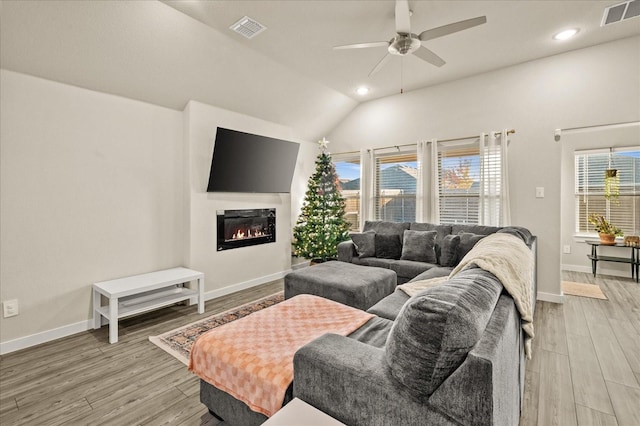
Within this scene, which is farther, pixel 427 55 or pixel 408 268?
pixel 408 268

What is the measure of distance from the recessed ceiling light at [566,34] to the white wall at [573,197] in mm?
2522

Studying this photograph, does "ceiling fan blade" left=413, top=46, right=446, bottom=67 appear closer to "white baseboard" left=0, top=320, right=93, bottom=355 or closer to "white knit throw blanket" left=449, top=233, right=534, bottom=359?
"white knit throw blanket" left=449, top=233, right=534, bottom=359

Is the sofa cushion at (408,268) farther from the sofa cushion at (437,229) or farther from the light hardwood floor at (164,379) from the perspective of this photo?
the light hardwood floor at (164,379)

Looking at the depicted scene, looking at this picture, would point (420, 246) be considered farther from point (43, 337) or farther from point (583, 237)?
point (43, 337)

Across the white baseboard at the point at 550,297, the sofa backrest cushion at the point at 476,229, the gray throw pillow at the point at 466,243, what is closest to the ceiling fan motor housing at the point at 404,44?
the gray throw pillow at the point at 466,243


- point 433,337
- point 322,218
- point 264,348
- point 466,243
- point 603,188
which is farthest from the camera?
point 603,188

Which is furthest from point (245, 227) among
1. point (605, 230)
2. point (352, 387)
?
point (605, 230)

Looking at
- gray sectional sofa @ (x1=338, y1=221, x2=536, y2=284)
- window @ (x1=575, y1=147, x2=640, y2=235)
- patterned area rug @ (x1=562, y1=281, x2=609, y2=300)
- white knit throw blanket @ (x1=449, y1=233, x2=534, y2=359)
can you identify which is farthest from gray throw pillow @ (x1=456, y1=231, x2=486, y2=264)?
window @ (x1=575, y1=147, x2=640, y2=235)

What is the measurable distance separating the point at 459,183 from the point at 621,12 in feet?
7.54

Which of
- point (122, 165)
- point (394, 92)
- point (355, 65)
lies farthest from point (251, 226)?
point (394, 92)

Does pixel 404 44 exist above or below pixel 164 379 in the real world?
above

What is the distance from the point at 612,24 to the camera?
3121 mm

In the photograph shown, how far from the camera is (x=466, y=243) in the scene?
3.68 meters

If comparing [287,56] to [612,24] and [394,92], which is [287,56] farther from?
[612,24]
